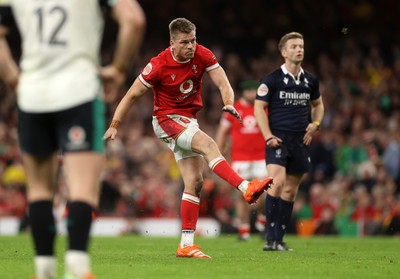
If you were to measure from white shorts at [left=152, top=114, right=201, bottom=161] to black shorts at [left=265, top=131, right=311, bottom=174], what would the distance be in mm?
1681

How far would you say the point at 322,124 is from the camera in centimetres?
2305

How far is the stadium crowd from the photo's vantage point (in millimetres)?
20688

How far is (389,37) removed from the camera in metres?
26.3

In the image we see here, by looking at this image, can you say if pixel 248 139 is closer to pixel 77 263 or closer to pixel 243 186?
pixel 243 186

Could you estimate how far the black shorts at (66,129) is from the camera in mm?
6219

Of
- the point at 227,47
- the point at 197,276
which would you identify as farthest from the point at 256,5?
the point at 197,276

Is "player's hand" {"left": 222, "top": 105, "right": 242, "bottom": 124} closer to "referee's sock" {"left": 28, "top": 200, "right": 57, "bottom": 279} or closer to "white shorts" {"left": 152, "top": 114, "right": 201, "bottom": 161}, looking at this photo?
"white shorts" {"left": 152, "top": 114, "right": 201, "bottom": 161}

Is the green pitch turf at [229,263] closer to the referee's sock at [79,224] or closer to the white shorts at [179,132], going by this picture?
the white shorts at [179,132]

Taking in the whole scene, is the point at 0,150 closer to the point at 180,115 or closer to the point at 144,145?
the point at 144,145

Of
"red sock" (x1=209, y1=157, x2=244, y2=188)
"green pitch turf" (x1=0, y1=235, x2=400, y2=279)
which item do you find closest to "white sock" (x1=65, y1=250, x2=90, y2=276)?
"green pitch turf" (x1=0, y1=235, x2=400, y2=279)

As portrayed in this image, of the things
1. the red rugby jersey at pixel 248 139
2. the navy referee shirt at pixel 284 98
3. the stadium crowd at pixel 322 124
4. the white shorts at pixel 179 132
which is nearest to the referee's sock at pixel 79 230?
the white shorts at pixel 179 132

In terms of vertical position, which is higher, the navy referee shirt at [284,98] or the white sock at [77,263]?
the navy referee shirt at [284,98]

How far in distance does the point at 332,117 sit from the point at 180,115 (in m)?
13.1

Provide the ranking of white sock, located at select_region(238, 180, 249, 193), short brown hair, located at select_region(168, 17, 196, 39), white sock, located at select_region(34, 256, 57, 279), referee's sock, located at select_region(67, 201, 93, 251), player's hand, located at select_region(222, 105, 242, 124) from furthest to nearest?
short brown hair, located at select_region(168, 17, 196, 39)
player's hand, located at select_region(222, 105, 242, 124)
white sock, located at select_region(238, 180, 249, 193)
white sock, located at select_region(34, 256, 57, 279)
referee's sock, located at select_region(67, 201, 93, 251)
